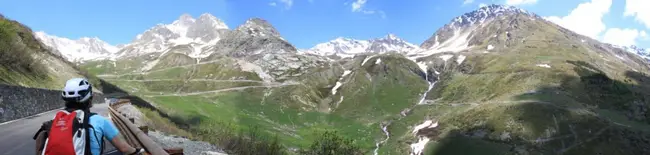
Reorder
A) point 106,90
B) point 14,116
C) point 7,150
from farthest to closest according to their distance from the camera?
1. point 106,90
2. point 14,116
3. point 7,150

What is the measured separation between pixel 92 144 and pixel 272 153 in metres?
37.0

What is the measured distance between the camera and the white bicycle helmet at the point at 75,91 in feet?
25.3

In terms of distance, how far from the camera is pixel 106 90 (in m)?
134

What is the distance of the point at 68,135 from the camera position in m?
7.22

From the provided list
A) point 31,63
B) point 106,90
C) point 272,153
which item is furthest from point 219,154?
point 106,90

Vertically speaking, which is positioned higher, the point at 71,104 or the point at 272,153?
the point at 71,104

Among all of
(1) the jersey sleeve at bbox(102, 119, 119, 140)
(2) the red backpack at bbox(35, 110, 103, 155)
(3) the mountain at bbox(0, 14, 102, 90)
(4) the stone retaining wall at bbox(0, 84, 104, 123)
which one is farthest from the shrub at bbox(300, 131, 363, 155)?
(2) the red backpack at bbox(35, 110, 103, 155)

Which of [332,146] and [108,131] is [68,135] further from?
[332,146]

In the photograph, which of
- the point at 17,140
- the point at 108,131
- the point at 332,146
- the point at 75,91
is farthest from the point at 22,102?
the point at 332,146

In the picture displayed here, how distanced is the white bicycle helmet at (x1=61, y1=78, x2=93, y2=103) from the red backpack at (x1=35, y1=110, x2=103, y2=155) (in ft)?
0.91

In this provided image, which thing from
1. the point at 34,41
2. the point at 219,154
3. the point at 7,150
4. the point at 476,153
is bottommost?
the point at 476,153

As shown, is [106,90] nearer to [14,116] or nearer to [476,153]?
[14,116]

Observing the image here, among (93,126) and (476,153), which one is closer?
(93,126)

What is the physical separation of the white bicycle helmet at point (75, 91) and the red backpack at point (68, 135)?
28 centimetres
